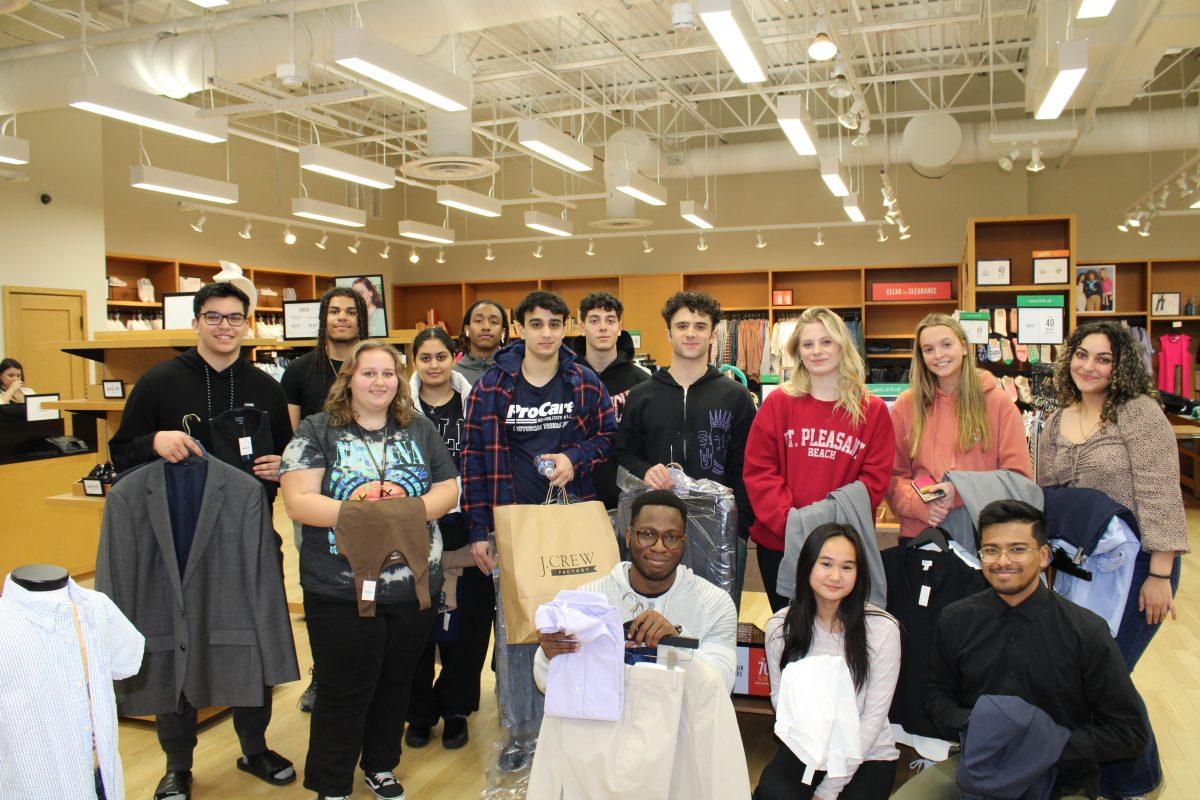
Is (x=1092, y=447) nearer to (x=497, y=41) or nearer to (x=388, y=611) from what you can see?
(x=388, y=611)

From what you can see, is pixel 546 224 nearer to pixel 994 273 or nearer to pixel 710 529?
pixel 994 273

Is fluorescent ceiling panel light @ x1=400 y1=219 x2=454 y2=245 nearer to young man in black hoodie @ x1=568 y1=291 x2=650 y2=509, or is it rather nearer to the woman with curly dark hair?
young man in black hoodie @ x1=568 y1=291 x2=650 y2=509

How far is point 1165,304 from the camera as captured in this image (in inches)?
438

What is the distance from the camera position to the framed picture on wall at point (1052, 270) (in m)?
6.90

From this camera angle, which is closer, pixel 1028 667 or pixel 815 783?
pixel 1028 667

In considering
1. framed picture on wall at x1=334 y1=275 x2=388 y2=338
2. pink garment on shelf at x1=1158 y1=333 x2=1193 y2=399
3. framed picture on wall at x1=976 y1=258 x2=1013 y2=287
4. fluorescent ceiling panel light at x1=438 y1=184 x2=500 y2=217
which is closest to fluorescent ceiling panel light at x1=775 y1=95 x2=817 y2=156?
framed picture on wall at x1=976 y1=258 x2=1013 y2=287

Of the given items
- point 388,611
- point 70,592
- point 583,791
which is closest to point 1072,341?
point 583,791

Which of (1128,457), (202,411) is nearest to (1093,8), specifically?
(1128,457)

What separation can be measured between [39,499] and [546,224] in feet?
22.5

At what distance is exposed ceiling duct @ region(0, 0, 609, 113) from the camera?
627 cm

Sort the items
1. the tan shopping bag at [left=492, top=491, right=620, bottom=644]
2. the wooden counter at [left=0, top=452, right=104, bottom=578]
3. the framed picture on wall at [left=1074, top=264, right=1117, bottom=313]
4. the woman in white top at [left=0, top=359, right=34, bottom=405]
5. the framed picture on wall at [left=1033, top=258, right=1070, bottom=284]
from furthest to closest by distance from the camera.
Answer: the framed picture on wall at [left=1074, top=264, right=1117, bottom=313]
the woman in white top at [left=0, top=359, right=34, bottom=405]
the framed picture on wall at [left=1033, top=258, right=1070, bottom=284]
the wooden counter at [left=0, top=452, right=104, bottom=578]
the tan shopping bag at [left=492, top=491, right=620, bottom=644]

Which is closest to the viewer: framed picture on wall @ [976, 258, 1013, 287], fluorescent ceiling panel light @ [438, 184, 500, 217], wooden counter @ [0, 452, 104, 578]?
wooden counter @ [0, 452, 104, 578]

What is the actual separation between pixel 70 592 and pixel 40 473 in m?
4.62

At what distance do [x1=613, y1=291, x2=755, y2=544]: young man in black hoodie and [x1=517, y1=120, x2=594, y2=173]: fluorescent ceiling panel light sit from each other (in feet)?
12.5
